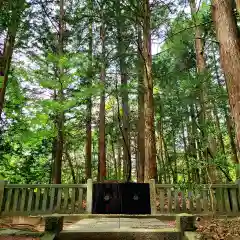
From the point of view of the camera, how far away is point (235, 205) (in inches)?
237

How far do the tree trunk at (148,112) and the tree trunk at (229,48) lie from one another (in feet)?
11.6

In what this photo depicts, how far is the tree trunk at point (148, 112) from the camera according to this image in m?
7.31

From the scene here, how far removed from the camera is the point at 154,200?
6160mm

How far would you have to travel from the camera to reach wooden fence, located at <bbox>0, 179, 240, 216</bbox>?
6.02m

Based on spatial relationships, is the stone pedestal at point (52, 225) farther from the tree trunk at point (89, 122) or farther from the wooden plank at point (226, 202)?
the tree trunk at point (89, 122)

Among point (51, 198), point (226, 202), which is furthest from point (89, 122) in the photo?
point (226, 202)

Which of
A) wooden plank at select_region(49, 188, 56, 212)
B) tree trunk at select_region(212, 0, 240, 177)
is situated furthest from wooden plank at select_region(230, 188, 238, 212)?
wooden plank at select_region(49, 188, 56, 212)

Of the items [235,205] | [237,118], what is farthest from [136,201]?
[237,118]

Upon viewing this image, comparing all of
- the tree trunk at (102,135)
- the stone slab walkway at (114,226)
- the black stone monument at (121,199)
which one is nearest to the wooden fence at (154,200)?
the black stone monument at (121,199)

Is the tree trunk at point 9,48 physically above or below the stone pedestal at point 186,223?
above

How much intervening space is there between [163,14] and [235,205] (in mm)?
7875

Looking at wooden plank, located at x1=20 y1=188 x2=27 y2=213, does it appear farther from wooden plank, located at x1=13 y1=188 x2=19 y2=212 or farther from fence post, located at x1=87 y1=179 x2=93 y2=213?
fence post, located at x1=87 y1=179 x2=93 y2=213

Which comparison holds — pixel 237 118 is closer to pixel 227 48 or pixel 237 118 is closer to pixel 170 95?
pixel 227 48

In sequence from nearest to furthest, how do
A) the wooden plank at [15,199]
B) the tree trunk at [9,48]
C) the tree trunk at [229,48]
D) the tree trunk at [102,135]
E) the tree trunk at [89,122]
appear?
1. the tree trunk at [229,48]
2. the wooden plank at [15,199]
3. the tree trunk at [9,48]
4. the tree trunk at [102,135]
5. the tree trunk at [89,122]
